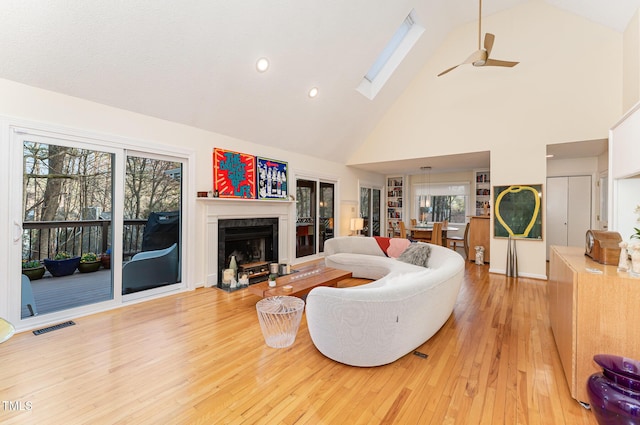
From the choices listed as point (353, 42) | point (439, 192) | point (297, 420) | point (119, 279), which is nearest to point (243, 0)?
point (353, 42)

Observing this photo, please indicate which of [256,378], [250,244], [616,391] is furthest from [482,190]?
[256,378]

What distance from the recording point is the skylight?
516cm

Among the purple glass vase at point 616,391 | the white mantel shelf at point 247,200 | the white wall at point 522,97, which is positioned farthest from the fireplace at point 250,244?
the purple glass vase at point 616,391

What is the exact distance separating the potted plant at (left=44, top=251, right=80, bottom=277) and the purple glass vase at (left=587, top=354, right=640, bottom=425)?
485 centimetres

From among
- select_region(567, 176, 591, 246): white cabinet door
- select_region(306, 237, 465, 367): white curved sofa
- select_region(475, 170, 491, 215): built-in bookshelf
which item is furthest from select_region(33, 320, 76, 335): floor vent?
select_region(567, 176, 591, 246): white cabinet door

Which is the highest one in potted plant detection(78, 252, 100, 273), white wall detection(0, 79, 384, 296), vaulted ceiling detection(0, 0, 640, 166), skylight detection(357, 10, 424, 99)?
skylight detection(357, 10, 424, 99)

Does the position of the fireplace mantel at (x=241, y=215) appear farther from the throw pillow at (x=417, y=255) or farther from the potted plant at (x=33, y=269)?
the throw pillow at (x=417, y=255)

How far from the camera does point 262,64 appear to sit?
384cm

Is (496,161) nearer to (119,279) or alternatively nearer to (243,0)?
(243,0)

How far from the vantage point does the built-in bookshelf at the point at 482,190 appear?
7.70 m

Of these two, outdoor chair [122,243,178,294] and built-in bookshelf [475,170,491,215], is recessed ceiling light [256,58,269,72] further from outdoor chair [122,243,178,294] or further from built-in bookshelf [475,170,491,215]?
built-in bookshelf [475,170,491,215]

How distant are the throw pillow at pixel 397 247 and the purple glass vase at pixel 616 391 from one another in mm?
3423

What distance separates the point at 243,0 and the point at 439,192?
7.92 m

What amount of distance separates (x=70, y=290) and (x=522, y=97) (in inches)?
303
